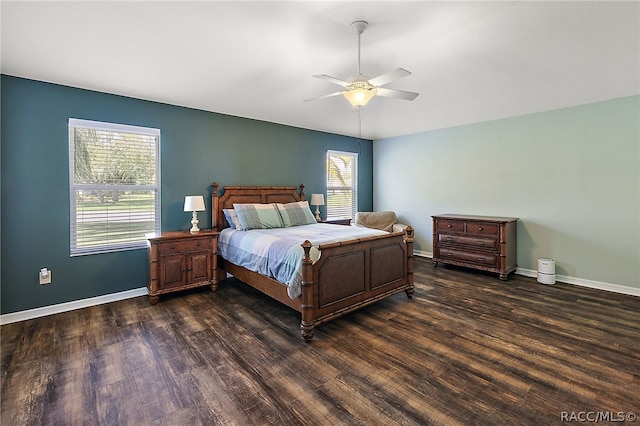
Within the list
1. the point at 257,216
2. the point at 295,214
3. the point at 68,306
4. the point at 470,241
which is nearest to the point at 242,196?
the point at 257,216

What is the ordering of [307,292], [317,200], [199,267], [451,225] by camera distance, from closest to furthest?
[307,292] → [199,267] → [451,225] → [317,200]

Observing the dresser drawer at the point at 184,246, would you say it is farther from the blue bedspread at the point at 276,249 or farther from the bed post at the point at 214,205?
the bed post at the point at 214,205

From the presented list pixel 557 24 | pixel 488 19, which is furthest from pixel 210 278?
pixel 557 24

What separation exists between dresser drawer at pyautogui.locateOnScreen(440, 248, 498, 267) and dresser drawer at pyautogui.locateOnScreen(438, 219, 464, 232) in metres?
0.35

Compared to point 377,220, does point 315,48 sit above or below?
above

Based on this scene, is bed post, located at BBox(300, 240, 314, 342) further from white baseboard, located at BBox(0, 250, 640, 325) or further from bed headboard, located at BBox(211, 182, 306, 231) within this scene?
white baseboard, located at BBox(0, 250, 640, 325)

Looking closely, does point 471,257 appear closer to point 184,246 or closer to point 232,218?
point 232,218

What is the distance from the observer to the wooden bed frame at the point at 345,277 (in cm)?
272

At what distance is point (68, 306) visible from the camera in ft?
11.0

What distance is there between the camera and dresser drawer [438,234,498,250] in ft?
14.7

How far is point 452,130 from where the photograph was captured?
5363 mm

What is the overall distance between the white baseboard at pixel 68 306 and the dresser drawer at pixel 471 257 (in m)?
4.49

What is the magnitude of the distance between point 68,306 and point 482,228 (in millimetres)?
5464

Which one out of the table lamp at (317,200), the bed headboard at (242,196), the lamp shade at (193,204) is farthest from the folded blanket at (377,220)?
the lamp shade at (193,204)
